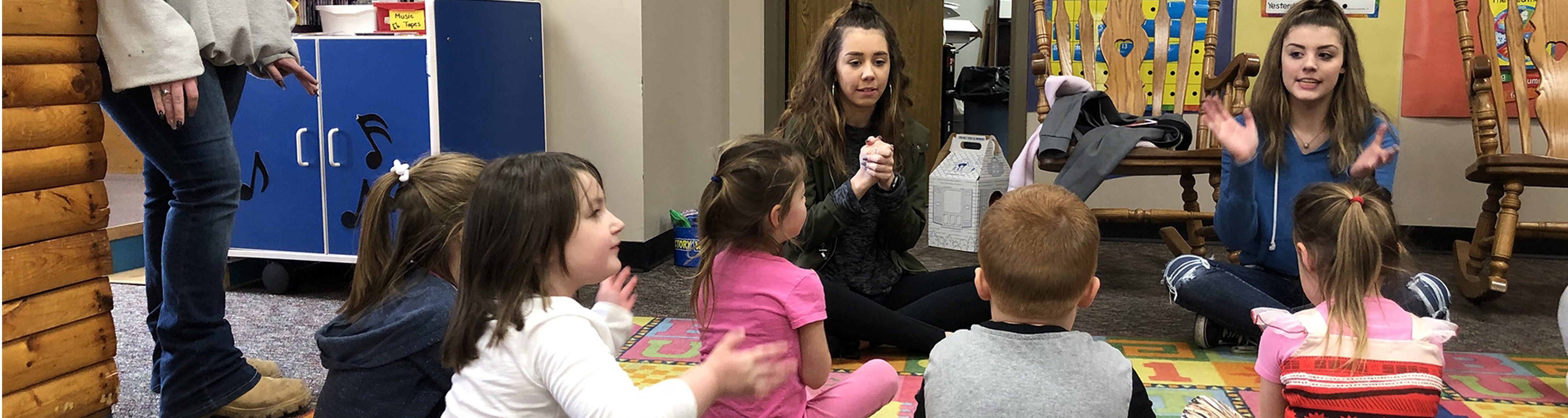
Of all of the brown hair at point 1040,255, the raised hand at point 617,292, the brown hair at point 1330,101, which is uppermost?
the brown hair at point 1330,101

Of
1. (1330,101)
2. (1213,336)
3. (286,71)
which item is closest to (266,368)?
(286,71)

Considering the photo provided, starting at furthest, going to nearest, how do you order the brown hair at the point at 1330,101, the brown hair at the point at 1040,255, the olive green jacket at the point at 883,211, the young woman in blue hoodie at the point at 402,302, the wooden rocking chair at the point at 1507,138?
the wooden rocking chair at the point at 1507,138, the brown hair at the point at 1330,101, the olive green jacket at the point at 883,211, the young woman in blue hoodie at the point at 402,302, the brown hair at the point at 1040,255

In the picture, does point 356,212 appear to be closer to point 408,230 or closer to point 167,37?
point 167,37

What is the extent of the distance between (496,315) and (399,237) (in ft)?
0.96

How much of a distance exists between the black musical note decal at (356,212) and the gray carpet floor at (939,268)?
21 cm

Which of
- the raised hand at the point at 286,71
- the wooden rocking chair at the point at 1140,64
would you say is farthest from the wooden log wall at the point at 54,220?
the wooden rocking chair at the point at 1140,64

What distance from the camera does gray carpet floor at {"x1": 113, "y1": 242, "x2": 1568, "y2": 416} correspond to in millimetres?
2303

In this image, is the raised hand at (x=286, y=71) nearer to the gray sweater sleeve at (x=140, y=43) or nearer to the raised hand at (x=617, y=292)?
the gray sweater sleeve at (x=140, y=43)

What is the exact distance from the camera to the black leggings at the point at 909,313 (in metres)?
2.16

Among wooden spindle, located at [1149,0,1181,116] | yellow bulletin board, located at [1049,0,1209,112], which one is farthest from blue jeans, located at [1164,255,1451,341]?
yellow bulletin board, located at [1049,0,1209,112]

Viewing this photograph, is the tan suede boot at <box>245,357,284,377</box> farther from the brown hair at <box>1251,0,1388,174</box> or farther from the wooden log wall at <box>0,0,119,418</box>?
the brown hair at <box>1251,0,1388,174</box>

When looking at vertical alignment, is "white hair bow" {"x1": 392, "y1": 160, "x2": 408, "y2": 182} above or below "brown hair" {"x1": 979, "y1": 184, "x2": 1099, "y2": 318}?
above

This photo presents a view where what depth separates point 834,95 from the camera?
7.30 feet

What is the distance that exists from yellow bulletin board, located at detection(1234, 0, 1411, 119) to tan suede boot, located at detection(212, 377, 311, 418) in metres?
3.08
